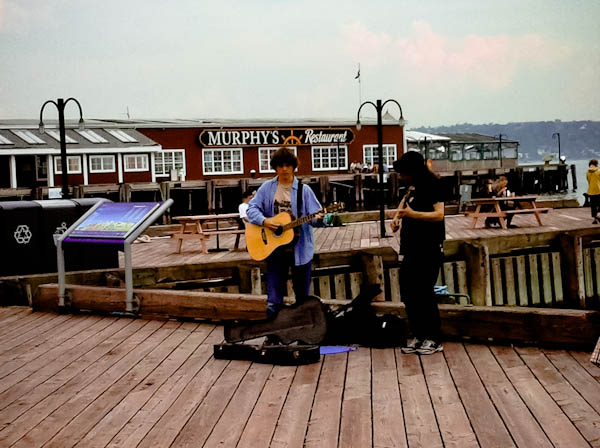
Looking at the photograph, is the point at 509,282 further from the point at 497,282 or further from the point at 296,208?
the point at 296,208

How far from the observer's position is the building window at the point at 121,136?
121 feet

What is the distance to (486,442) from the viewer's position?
3666mm

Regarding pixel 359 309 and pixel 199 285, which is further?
pixel 199 285

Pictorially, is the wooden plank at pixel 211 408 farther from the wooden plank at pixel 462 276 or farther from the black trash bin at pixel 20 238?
the wooden plank at pixel 462 276

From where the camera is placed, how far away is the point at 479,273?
39.0 ft

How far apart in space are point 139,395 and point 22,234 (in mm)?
5604

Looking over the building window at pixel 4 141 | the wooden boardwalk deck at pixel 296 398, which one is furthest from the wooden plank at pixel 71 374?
the building window at pixel 4 141

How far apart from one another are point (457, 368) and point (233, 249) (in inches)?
378

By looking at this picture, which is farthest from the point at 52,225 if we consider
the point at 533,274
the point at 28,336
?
the point at 533,274

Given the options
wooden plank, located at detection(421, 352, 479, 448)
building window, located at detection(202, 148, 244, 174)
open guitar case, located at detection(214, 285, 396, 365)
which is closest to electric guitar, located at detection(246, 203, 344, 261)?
open guitar case, located at detection(214, 285, 396, 365)

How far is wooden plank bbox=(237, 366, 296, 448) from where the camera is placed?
12.6 feet

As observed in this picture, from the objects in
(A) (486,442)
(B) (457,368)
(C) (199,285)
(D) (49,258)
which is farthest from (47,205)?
(A) (486,442)

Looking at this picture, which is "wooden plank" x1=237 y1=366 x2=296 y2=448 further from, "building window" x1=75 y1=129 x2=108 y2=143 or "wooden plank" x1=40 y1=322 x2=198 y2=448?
"building window" x1=75 y1=129 x2=108 y2=143

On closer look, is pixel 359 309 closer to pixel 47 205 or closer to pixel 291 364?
pixel 291 364
